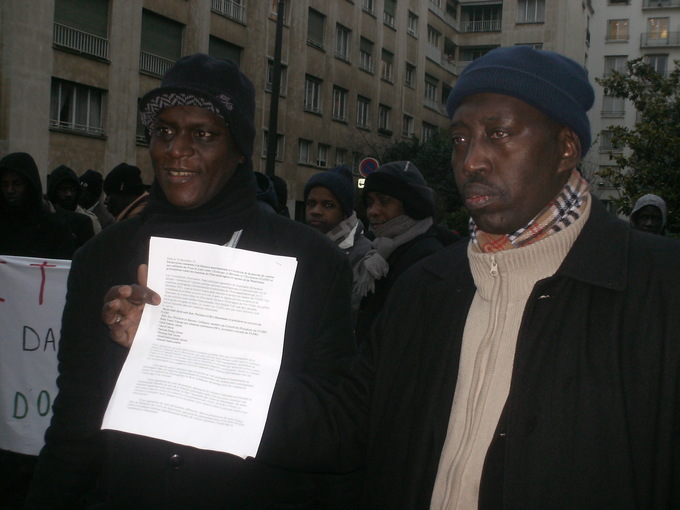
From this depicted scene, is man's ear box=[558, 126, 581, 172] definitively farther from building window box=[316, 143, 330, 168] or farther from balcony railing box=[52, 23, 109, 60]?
building window box=[316, 143, 330, 168]

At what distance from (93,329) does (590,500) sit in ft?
4.92

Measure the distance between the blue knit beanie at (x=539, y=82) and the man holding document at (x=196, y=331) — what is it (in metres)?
0.69

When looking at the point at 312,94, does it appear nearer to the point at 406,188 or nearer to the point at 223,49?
the point at 223,49

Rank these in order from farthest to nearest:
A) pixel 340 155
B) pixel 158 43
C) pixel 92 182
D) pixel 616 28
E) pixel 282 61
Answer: pixel 616 28 → pixel 340 155 → pixel 282 61 → pixel 158 43 → pixel 92 182

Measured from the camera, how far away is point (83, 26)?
19.6 meters

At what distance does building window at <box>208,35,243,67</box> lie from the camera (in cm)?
2442

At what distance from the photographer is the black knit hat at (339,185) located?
5.36 m

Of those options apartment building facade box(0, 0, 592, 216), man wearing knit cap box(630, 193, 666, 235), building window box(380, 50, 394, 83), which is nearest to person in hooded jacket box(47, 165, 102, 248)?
man wearing knit cap box(630, 193, 666, 235)

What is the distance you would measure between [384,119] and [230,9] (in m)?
13.5

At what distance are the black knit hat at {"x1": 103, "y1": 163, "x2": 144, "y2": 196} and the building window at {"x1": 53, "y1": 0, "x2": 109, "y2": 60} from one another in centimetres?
1524

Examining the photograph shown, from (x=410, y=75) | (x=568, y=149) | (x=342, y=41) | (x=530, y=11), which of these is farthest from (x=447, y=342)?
(x=530, y=11)

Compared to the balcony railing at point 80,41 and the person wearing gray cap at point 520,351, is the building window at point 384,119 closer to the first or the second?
the balcony railing at point 80,41

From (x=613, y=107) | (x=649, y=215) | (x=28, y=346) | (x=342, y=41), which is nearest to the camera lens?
(x=28, y=346)

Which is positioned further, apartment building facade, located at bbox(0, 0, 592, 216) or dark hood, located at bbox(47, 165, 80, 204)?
apartment building facade, located at bbox(0, 0, 592, 216)
